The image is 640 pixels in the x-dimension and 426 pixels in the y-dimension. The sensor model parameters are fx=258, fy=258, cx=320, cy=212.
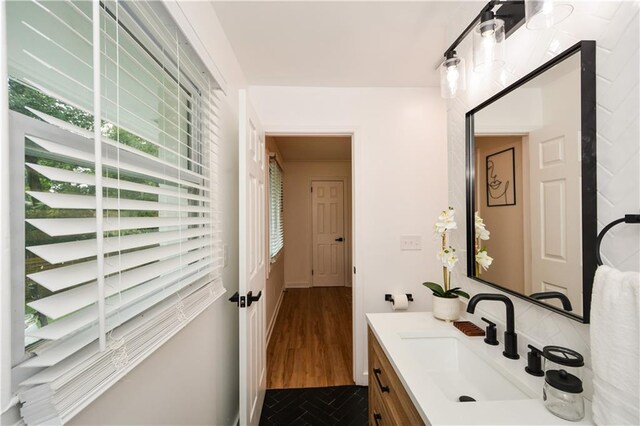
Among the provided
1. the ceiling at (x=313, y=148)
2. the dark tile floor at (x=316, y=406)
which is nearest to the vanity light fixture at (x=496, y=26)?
the dark tile floor at (x=316, y=406)

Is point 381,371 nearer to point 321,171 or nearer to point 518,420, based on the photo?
point 518,420

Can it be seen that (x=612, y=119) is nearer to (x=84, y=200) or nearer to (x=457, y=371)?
(x=457, y=371)

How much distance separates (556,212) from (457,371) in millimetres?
772

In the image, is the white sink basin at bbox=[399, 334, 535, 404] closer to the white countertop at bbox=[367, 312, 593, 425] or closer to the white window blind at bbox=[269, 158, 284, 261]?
the white countertop at bbox=[367, 312, 593, 425]

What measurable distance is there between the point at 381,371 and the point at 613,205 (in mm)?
1032

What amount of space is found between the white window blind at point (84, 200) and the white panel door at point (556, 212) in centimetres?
126

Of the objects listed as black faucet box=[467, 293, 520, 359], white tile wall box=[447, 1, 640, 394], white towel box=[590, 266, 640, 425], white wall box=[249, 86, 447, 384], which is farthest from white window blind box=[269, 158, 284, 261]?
white towel box=[590, 266, 640, 425]

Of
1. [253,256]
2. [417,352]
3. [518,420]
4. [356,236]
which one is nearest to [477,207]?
[417,352]

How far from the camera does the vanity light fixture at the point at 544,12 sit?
2.39 ft

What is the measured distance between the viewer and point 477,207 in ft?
4.08

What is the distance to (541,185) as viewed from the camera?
0.90 m

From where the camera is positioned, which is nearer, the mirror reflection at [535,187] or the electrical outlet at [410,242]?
the mirror reflection at [535,187]

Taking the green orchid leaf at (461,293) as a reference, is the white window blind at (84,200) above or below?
above

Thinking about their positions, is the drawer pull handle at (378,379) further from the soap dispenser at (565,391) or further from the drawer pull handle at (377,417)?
the soap dispenser at (565,391)
